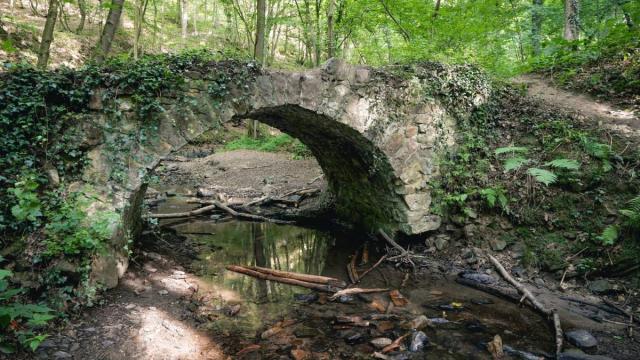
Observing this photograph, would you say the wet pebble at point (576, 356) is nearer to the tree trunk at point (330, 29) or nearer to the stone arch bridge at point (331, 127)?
the stone arch bridge at point (331, 127)

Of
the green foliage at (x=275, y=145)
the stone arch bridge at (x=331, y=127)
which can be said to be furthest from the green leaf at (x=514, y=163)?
the green foliage at (x=275, y=145)

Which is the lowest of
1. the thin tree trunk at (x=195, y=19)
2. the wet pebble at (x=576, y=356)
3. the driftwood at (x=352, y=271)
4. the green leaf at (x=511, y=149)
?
the driftwood at (x=352, y=271)

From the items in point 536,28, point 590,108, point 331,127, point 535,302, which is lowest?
point 535,302

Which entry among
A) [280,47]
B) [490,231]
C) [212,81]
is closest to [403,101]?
[490,231]

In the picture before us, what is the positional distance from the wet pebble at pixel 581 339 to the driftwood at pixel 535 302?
12 cm

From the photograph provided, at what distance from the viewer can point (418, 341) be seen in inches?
162

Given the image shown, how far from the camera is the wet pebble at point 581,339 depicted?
13.3 feet

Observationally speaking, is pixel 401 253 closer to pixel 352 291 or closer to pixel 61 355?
pixel 352 291

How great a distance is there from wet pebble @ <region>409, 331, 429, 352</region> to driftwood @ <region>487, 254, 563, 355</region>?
4.47ft

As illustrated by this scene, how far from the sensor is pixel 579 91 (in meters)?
7.70

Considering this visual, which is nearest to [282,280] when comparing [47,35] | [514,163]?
[514,163]

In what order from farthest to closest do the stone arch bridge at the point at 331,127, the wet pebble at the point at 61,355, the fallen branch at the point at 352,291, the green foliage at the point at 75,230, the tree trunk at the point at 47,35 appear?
1. the tree trunk at the point at 47,35
2. the fallen branch at the point at 352,291
3. the stone arch bridge at the point at 331,127
4. the green foliage at the point at 75,230
5. the wet pebble at the point at 61,355

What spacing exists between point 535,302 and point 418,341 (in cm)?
193

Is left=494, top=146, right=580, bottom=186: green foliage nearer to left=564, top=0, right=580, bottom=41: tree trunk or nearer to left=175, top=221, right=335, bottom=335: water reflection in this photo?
left=175, top=221, right=335, bottom=335: water reflection
